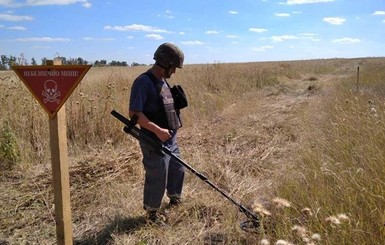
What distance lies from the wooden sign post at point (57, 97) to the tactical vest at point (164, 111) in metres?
0.92

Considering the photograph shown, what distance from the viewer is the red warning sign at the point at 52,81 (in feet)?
8.14

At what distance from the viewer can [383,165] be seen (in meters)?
3.14

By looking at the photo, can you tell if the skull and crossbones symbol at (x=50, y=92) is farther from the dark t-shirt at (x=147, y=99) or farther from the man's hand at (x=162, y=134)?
the man's hand at (x=162, y=134)

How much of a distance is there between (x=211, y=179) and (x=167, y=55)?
183cm

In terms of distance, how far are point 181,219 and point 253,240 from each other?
2.81 feet

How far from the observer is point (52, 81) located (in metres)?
2.52

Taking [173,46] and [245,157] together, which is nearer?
[173,46]

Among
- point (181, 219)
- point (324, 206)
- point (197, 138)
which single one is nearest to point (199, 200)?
point (181, 219)

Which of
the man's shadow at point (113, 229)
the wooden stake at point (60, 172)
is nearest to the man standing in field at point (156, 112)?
the man's shadow at point (113, 229)

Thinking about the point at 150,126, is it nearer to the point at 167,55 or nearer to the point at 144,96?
the point at 144,96

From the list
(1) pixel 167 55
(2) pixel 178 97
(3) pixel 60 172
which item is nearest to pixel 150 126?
(2) pixel 178 97

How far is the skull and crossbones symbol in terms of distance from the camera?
8.25 ft

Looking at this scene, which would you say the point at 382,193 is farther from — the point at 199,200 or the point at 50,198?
the point at 50,198

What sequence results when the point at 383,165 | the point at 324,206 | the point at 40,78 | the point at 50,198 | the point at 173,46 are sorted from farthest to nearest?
the point at 50,198
the point at 173,46
the point at 383,165
the point at 324,206
the point at 40,78
